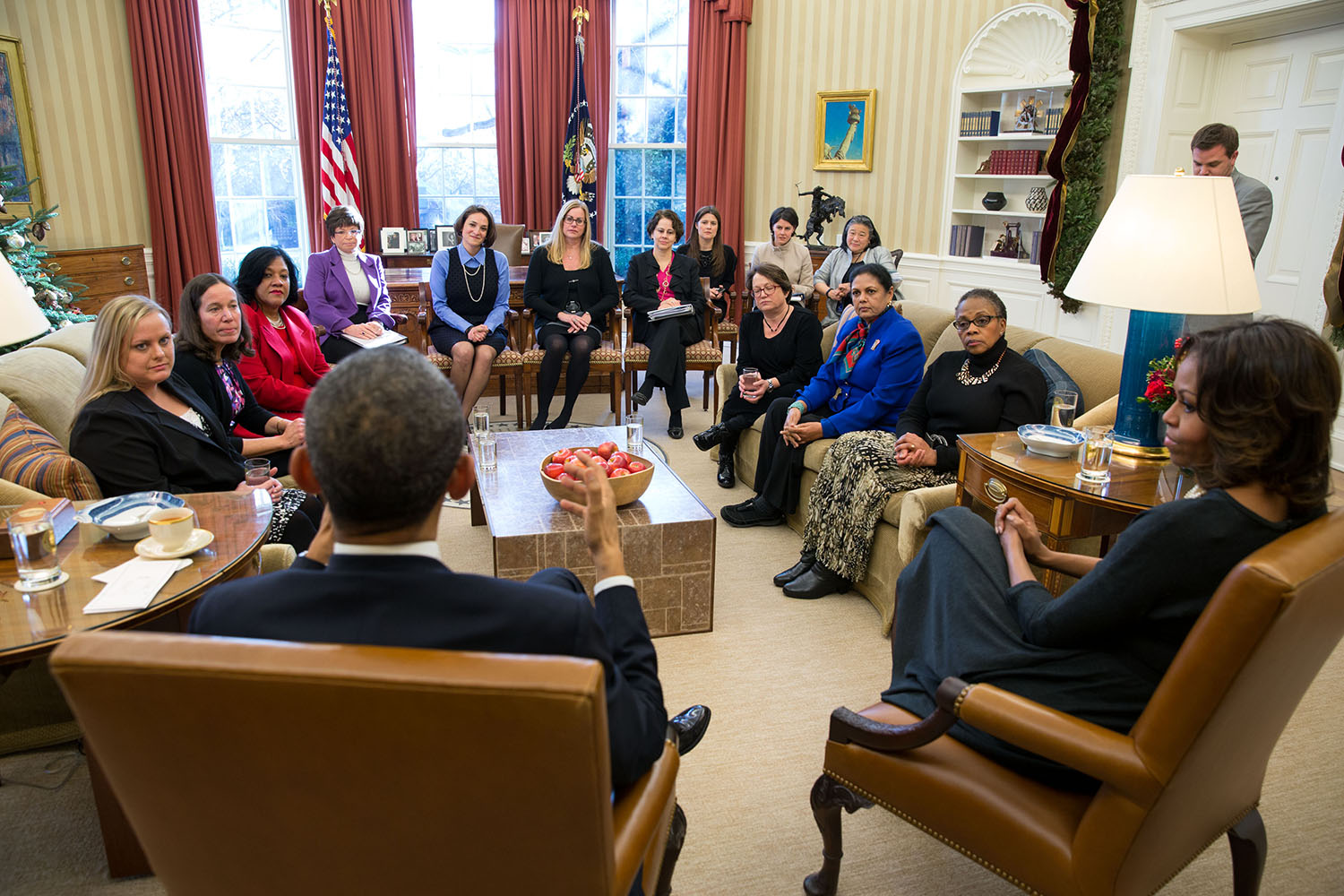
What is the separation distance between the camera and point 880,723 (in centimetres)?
168

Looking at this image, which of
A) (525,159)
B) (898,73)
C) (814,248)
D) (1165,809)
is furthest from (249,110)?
(1165,809)

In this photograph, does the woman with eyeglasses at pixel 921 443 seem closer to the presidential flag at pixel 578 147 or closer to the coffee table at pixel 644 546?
the coffee table at pixel 644 546

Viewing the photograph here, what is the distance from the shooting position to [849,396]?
12.8 feet

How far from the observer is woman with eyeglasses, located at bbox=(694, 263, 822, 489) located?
432 centimetres

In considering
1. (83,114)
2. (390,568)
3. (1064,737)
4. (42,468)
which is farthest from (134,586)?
(83,114)

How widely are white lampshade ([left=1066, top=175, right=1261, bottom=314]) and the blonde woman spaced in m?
3.50

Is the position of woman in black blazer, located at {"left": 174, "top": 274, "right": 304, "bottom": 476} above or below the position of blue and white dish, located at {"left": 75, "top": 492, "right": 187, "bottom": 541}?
above

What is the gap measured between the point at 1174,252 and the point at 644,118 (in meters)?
6.38

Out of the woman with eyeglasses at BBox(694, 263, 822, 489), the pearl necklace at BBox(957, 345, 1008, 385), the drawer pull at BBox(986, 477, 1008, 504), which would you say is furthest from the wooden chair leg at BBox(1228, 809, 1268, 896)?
the woman with eyeglasses at BBox(694, 263, 822, 489)

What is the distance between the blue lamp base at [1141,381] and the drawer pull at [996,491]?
1.21 feet

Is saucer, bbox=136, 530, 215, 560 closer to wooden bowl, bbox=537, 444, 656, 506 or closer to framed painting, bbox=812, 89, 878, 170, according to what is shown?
wooden bowl, bbox=537, 444, 656, 506

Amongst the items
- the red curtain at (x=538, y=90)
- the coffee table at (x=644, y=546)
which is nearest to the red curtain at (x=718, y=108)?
the red curtain at (x=538, y=90)

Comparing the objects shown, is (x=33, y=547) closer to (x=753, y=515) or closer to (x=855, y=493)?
(x=855, y=493)

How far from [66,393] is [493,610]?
8.62 ft
